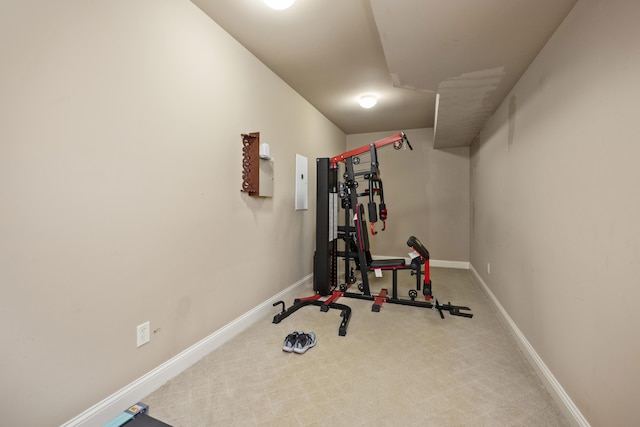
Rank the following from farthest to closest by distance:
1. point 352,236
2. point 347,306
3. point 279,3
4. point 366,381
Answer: point 352,236, point 347,306, point 279,3, point 366,381

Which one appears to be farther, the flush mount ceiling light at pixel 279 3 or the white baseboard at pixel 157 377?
the flush mount ceiling light at pixel 279 3

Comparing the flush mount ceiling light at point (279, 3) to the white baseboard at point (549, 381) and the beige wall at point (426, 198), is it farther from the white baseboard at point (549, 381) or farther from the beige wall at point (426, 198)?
the beige wall at point (426, 198)

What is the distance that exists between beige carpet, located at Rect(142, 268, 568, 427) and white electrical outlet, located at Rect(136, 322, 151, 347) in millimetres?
331

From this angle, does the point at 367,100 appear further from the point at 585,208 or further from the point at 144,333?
the point at 144,333

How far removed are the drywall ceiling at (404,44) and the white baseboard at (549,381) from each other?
2.12 metres

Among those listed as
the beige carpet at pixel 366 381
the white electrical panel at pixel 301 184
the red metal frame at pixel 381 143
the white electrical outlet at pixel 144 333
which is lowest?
the beige carpet at pixel 366 381

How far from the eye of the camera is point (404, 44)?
73.6 inches

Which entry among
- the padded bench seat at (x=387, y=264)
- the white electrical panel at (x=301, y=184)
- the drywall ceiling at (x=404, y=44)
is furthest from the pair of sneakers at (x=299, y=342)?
the drywall ceiling at (x=404, y=44)

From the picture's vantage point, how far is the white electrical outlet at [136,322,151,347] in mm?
1633

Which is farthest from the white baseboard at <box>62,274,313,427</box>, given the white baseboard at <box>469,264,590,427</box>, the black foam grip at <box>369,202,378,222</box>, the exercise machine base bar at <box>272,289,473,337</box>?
the white baseboard at <box>469,264,590,427</box>

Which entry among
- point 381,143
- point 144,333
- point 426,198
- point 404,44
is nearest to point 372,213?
point 381,143

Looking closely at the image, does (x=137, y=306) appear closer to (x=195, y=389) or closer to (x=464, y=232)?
(x=195, y=389)

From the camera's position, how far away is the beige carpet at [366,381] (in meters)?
1.47

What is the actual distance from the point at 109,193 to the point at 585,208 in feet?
8.21
